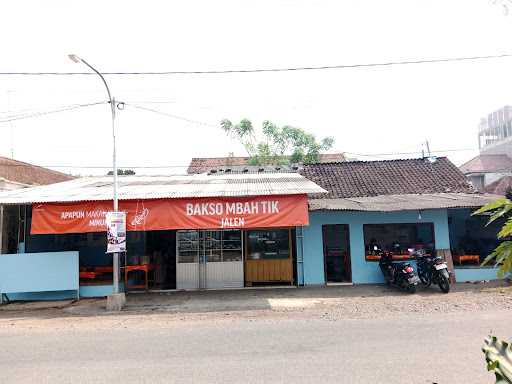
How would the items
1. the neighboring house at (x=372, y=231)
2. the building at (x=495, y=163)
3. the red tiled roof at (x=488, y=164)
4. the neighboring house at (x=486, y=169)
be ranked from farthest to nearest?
the red tiled roof at (x=488, y=164) → the neighboring house at (x=486, y=169) → the building at (x=495, y=163) → the neighboring house at (x=372, y=231)

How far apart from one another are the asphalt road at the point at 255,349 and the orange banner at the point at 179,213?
2891 mm

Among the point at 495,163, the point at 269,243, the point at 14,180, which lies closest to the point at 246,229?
the point at 269,243

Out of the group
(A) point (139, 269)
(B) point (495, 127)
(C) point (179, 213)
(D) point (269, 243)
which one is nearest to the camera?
(C) point (179, 213)

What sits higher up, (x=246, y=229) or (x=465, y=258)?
(x=246, y=229)

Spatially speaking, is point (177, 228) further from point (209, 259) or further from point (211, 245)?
point (209, 259)

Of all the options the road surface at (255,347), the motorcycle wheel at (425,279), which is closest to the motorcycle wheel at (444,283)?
the motorcycle wheel at (425,279)

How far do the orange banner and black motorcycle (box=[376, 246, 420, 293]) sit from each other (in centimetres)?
336

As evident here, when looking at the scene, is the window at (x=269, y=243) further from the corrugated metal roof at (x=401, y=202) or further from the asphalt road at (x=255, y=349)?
the asphalt road at (x=255, y=349)

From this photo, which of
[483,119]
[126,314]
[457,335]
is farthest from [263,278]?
[483,119]

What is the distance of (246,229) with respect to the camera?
13805 mm

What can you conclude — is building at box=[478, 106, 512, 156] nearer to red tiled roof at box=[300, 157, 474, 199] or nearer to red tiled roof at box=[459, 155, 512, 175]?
red tiled roof at box=[459, 155, 512, 175]

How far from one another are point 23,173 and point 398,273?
2571 centimetres

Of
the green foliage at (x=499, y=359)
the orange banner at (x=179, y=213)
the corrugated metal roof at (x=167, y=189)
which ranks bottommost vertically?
the green foliage at (x=499, y=359)

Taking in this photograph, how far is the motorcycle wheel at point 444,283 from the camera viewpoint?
37.7 ft
